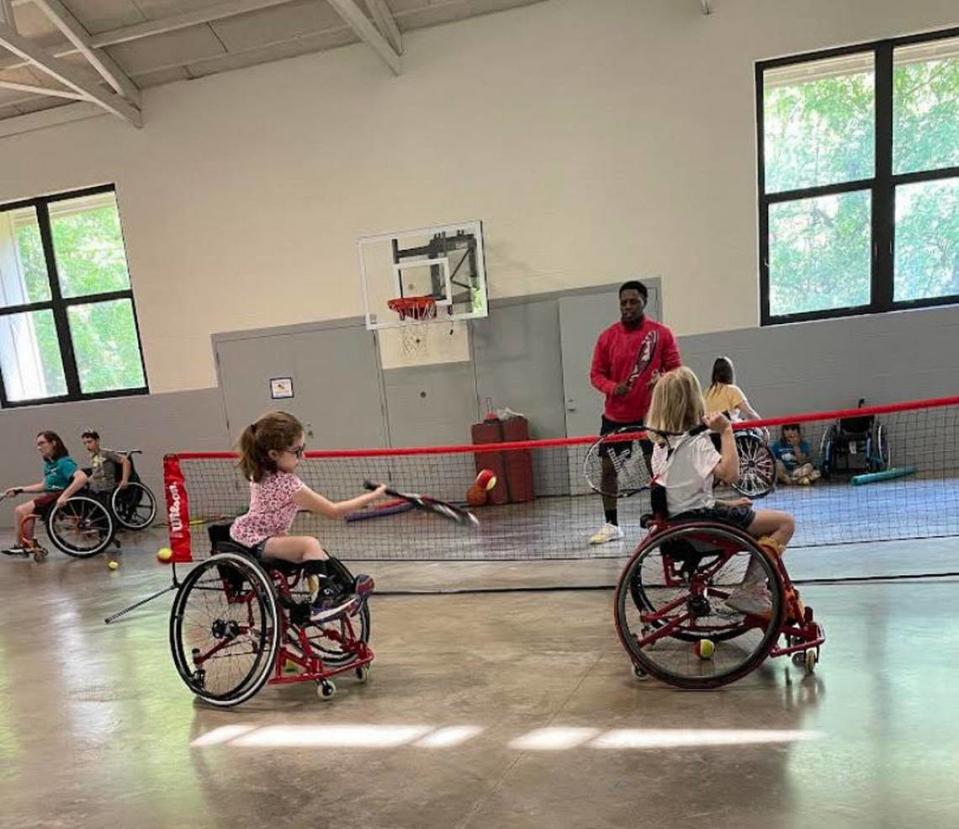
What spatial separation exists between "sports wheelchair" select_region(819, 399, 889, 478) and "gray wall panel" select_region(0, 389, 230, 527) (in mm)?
5788

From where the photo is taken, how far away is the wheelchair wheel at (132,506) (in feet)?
20.1

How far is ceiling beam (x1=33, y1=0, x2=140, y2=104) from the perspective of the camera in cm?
566

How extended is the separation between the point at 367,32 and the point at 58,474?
179 inches

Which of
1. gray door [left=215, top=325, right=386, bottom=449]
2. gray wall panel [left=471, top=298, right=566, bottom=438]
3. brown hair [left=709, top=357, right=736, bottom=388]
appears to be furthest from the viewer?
gray door [left=215, top=325, right=386, bottom=449]

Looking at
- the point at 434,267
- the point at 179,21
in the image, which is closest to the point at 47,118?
the point at 179,21

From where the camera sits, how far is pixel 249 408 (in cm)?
679

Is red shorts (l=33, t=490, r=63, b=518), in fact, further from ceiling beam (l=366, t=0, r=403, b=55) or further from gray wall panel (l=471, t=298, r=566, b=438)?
ceiling beam (l=366, t=0, r=403, b=55)

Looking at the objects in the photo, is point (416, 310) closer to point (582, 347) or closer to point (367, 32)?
point (582, 347)

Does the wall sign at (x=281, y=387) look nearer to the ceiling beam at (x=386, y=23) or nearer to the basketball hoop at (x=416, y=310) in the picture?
the basketball hoop at (x=416, y=310)

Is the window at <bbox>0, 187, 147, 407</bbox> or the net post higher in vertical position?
the window at <bbox>0, 187, 147, 407</bbox>

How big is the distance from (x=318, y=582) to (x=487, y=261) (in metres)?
4.28

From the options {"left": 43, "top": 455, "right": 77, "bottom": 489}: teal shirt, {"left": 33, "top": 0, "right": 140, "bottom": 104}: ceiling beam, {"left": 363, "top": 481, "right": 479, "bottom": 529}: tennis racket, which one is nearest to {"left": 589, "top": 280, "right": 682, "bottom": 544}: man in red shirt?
{"left": 363, "top": 481, "right": 479, "bottom": 529}: tennis racket

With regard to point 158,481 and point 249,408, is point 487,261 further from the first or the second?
point 158,481

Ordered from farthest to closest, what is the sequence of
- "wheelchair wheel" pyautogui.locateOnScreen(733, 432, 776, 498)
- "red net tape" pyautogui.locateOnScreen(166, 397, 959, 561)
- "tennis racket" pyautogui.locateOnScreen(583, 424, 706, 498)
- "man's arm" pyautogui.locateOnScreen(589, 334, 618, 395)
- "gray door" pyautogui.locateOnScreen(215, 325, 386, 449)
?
"gray door" pyautogui.locateOnScreen(215, 325, 386, 449), "wheelchair wheel" pyautogui.locateOnScreen(733, 432, 776, 498), "red net tape" pyautogui.locateOnScreen(166, 397, 959, 561), "man's arm" pyautogui.locateOnScreen(589, 334, 618, 395), "tennis racket" pyautogui.locateOnScreen(583, 424, 706, 498)
